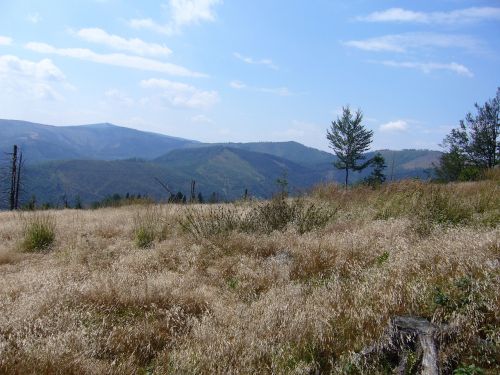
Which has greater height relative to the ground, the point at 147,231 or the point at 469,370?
the point at 469,370

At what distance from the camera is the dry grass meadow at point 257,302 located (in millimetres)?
3264

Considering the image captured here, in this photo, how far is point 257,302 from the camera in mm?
4469

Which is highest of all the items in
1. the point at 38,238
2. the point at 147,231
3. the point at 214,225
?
the point at 214,225

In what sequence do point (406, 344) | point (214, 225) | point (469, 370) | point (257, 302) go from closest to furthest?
point (469, 370) → point (406, 344) → point (257, 302) → point (214, 225)

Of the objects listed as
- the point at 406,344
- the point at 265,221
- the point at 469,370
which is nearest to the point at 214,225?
the point at 265,221

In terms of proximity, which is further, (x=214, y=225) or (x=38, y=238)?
(x=38, y=238)

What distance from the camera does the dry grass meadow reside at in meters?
3.26

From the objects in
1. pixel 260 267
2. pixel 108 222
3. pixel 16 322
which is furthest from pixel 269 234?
pixel 108 222

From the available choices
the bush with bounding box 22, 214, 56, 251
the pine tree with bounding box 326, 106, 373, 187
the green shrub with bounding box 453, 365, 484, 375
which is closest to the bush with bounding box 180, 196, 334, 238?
the bush with bounding box 22, 214, 56, 251

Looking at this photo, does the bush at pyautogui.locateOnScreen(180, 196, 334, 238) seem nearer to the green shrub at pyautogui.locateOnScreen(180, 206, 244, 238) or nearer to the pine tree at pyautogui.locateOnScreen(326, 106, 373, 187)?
the green shrub at pyautogui.locateOnScreen(180, 206, 244, 238)

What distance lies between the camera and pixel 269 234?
7996mm

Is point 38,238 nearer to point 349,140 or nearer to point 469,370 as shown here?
point 469,370

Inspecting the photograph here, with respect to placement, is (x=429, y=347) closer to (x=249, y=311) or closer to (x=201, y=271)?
(x=249, y=311)

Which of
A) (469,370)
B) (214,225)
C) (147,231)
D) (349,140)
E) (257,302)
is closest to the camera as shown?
(469,370)
